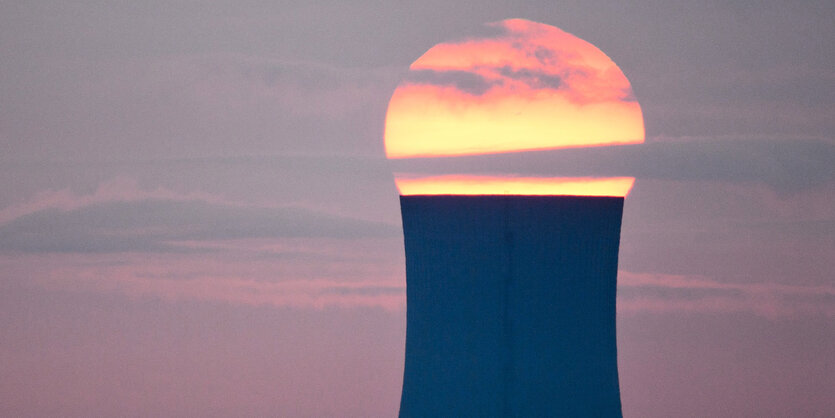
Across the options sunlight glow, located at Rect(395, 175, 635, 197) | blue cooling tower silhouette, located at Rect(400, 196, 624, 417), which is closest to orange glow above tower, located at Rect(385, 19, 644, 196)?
sunlight glow, located at Rect(395, 175, 635, 197)

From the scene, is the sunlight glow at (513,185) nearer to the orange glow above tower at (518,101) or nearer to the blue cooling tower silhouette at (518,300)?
the orange glow above tower at (518,101)

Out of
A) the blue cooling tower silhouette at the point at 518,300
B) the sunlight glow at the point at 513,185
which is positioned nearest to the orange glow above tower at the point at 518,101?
the sunlight glow at the point at 513,185

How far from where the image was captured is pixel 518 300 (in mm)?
9031

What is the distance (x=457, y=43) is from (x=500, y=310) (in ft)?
4.75

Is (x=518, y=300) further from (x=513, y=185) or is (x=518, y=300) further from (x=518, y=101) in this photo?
(x=518, y=101)

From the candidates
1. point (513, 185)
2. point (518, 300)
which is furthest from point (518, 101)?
point (518, 300)

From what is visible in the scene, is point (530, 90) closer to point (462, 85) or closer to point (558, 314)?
point (462, 85)

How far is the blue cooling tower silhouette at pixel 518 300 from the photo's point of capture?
897cm

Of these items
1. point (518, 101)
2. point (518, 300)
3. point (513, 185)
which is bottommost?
point (518, 300)

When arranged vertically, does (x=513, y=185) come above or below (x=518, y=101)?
below

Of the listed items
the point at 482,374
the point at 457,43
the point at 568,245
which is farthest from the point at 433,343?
the point at 457,43

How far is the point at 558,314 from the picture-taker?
29.7 ft

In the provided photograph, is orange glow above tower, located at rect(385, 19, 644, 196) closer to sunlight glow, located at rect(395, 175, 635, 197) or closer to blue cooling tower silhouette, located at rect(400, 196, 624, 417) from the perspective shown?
sunlight glow, located at rect(395, 175, 635, 197)

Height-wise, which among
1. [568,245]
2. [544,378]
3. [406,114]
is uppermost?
[406,114]
